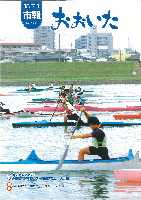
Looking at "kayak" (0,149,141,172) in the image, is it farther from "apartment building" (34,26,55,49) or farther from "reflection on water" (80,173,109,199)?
"apartment building" (34,26,55,49)

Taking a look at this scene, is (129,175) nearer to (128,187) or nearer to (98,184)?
(128,187)

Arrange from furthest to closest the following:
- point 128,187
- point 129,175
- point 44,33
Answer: point 44,33 < point 129,175 < point 128,187

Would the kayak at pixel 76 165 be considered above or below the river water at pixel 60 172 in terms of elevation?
above

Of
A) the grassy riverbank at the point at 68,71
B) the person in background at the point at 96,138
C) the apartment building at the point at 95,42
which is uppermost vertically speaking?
the apartment building at the point at 95,42

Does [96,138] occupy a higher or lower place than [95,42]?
lower

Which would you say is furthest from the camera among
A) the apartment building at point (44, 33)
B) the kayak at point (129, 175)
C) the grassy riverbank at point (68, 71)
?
the grassy riverbank at point (68, 71)

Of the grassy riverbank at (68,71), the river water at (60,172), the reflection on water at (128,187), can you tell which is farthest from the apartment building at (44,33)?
the grassy riverbank at (68,71)

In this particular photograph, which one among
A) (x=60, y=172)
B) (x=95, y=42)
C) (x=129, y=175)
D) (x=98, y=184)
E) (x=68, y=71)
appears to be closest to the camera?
(x=98, y=184)

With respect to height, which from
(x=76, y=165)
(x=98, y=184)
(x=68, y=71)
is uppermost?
(x=76, y=165)

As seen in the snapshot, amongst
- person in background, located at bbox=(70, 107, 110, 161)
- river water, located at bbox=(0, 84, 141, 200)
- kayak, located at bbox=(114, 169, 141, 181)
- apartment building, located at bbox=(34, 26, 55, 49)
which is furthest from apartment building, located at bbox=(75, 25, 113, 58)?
kayak, located at bbox=(114, 169, 141, 181)

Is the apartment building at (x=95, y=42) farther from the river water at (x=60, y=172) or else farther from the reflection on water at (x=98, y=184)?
the reflection on water at (x=98, y=184)

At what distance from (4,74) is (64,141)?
5941cm

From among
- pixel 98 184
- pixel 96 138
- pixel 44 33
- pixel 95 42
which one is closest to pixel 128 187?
pixel 98 184

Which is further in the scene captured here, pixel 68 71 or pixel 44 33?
pixel 68 71
